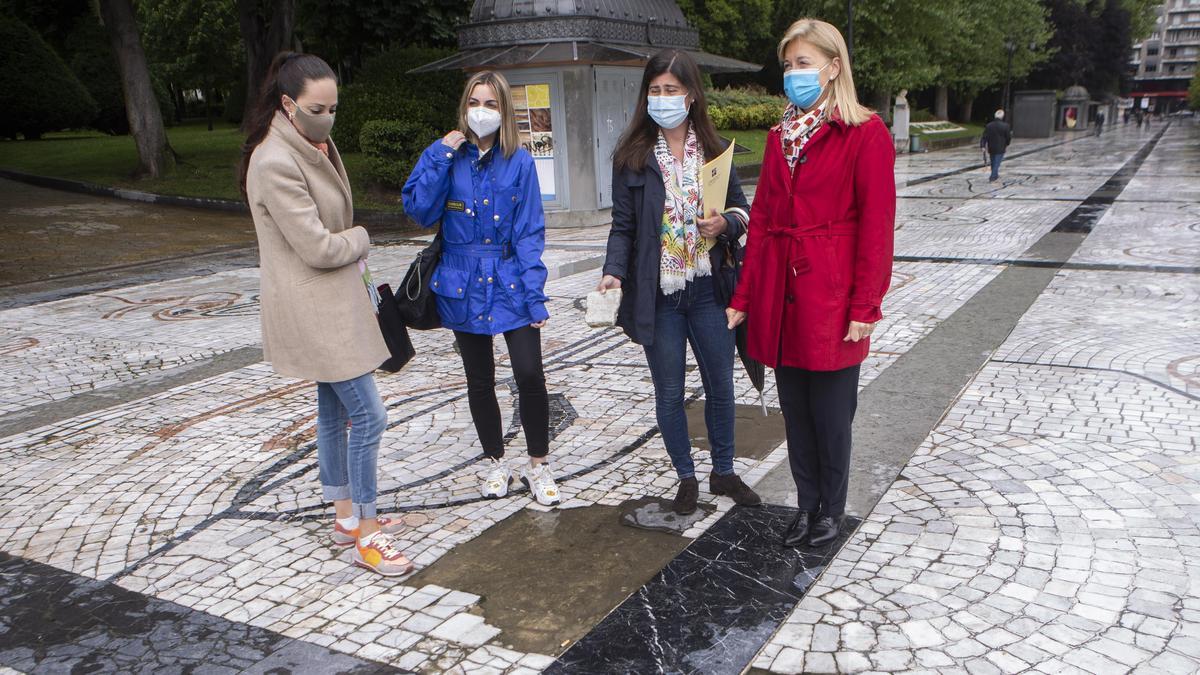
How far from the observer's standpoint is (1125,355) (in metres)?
6.16

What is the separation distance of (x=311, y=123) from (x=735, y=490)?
2328mm

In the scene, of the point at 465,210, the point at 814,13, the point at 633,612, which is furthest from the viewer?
the point at 814,13

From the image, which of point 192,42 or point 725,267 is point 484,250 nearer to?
point 725,267

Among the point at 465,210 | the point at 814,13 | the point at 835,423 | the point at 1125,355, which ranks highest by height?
the point at 814,13

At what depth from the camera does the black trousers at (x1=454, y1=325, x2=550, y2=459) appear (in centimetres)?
395

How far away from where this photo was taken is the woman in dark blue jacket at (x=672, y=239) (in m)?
3.68

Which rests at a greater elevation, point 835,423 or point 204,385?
point 835,423

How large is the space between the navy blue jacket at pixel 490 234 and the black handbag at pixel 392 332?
23cm

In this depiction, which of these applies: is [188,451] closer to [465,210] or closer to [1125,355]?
[465,210]

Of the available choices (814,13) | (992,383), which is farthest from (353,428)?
(814,13)

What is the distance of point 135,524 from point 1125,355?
6.05 meters

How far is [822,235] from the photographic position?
3.28 metres

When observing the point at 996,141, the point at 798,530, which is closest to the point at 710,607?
the point at 798,530

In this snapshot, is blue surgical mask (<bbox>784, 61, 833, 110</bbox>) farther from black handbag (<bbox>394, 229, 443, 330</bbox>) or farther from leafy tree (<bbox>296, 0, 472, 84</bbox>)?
leafy tree (<bbox>296, 0, 472, 84</bbox>)
